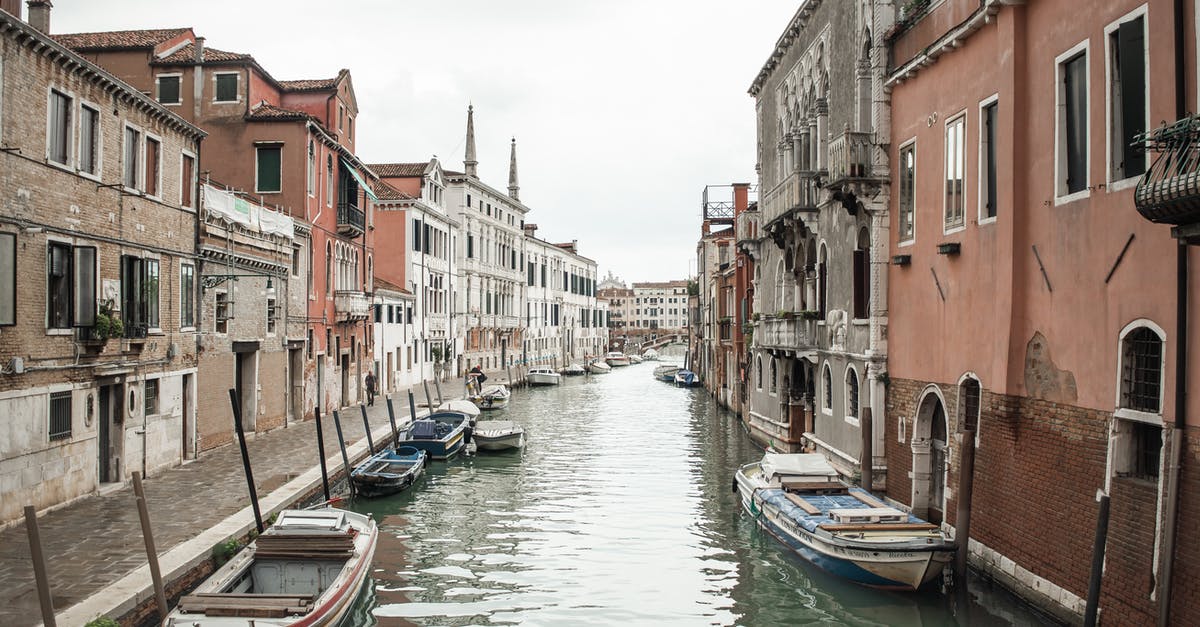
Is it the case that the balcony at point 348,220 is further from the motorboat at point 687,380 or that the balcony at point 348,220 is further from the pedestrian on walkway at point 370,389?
the motorboat at point 687,380

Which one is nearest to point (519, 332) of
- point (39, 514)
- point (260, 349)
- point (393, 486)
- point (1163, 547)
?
point (260, 349)

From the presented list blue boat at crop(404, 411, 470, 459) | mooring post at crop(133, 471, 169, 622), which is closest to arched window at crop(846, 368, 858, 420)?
blue boat at crop(404, 411, 470, 459)

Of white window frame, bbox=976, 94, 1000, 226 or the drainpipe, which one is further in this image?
white window frame, bbox=976, 94, 1000, 226

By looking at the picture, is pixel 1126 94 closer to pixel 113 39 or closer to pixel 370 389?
pixel 113 39

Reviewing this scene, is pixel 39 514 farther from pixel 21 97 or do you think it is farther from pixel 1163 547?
pixel 1163 547

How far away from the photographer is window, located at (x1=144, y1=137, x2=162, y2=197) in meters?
15.5

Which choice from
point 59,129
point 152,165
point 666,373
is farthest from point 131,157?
point 666,373

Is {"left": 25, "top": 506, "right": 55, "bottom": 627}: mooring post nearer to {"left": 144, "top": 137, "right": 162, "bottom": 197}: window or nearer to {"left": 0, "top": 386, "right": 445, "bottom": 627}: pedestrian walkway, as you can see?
{"left": 0, "top": 386, "right": 445, "bottom": 627}: pedestrian walkway

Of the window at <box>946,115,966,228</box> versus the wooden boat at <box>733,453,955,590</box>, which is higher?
the window at <box>946,115,966,228</box>

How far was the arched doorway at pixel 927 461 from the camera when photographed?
1296 centimetres

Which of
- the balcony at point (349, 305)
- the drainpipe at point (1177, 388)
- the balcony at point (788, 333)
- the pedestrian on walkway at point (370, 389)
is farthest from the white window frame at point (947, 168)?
the pedestrian on walkway at point (370, 389)

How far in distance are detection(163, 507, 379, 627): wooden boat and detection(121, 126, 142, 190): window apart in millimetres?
6604

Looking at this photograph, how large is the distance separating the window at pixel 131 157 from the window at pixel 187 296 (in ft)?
7.50

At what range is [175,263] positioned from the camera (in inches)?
653
